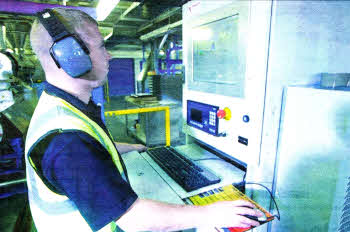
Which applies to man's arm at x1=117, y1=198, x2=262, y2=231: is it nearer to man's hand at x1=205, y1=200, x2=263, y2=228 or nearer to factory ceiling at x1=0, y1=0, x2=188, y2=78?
man's hand at x1=205, y1=200, x2=263, y2=228

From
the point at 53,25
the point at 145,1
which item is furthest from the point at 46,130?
the point at 145,1

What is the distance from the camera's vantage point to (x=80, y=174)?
510 millimetres

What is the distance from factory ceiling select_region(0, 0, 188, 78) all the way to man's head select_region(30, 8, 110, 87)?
0.65 meters

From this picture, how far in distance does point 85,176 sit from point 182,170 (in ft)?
2.02

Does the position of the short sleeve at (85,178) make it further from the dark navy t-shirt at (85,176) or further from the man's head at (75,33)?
the man's head at (75,33)

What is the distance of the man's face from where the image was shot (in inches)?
29.4

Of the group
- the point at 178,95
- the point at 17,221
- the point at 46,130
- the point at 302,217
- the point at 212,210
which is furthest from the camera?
the point at 178,95

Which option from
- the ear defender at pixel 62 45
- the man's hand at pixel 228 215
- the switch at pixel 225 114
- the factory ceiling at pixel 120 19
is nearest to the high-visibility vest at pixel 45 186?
the ear defender at pixel 62 45

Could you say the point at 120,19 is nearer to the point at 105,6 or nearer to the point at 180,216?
the point at 105,6

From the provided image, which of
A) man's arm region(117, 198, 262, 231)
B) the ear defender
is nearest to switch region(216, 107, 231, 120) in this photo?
man's arm region(117, 198, 262, 231)

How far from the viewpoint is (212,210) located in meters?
0.66

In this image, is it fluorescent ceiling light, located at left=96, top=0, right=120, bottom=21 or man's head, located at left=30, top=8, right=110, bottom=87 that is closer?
man's head, located at left=30, top=8, right=110, bottom=87

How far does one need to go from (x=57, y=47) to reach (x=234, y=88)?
0.76m

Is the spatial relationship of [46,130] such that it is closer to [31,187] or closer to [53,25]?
[31,187]
